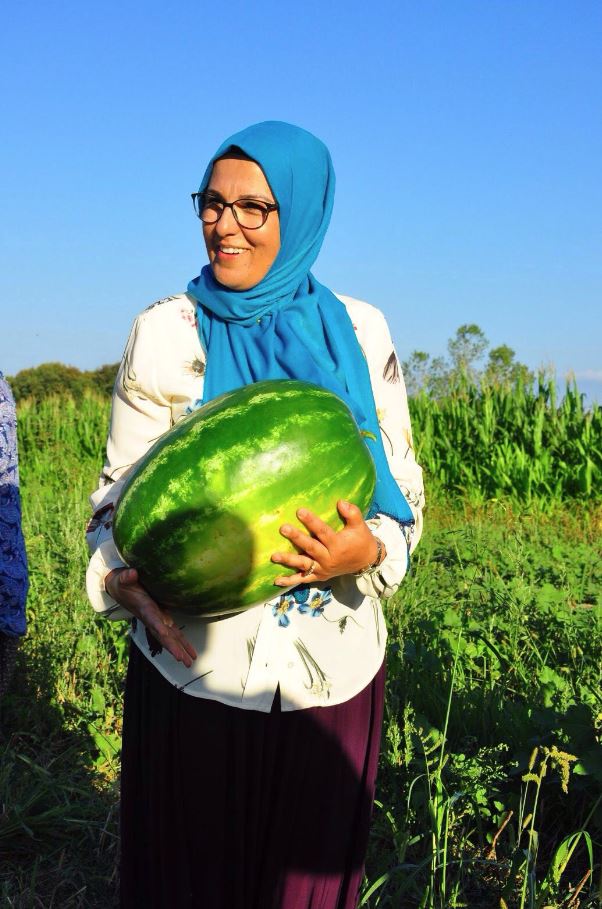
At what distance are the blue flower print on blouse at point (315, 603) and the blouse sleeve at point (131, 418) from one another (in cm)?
44

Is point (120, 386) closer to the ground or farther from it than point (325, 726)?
farther from it

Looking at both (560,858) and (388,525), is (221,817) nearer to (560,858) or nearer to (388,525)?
(388,525)

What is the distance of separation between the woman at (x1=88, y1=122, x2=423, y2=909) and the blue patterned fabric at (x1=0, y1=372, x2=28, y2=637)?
37.9 inches

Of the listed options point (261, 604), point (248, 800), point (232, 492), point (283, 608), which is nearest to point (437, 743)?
point (248, 800)

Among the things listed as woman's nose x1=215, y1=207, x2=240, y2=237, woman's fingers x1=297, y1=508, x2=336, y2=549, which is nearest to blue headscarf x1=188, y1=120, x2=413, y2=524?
woman's nose x1=215, y1=207, x2=240, y2=237

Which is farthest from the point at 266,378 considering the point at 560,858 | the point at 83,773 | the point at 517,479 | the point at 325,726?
the point at 517,479

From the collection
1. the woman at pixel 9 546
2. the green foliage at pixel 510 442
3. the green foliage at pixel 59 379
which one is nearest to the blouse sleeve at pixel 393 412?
the woman at pixel 9 546

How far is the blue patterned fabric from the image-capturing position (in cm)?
299

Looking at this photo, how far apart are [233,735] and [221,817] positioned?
215mm

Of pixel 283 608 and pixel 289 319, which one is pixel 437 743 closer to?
pixel 283 608

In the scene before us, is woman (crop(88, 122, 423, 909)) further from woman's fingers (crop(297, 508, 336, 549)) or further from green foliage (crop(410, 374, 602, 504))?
green foliage (crop(410, 374, 602, 504))

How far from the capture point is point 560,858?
8.71ft

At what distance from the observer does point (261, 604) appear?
6.23 feet

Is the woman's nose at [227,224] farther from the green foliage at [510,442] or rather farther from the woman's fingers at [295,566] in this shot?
the green foliage at [510,442]
